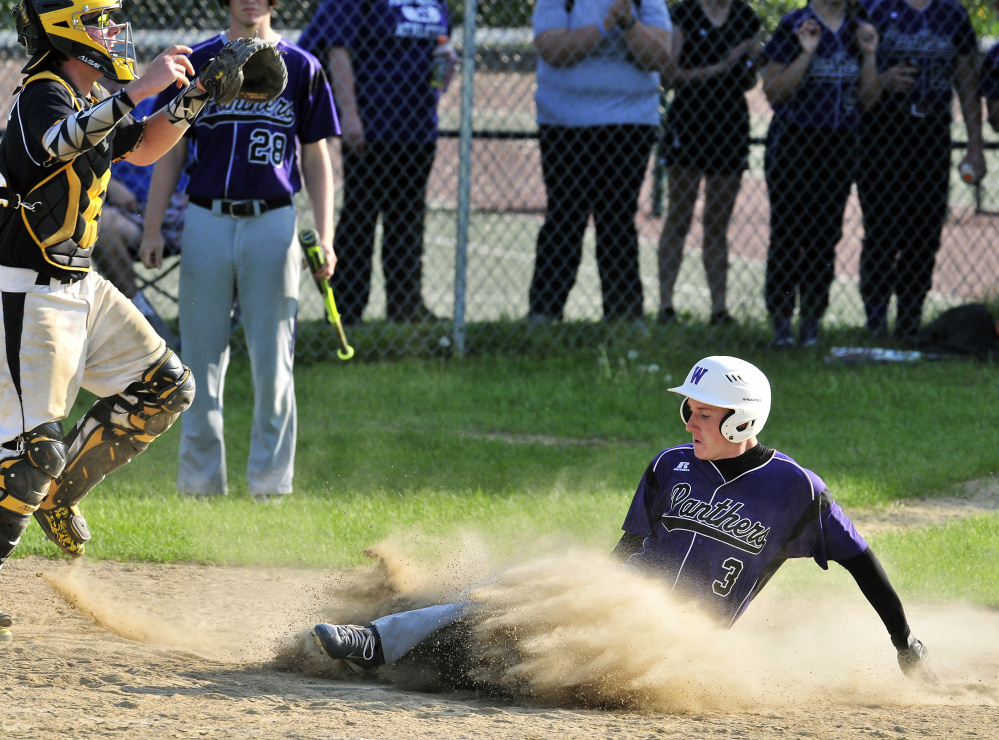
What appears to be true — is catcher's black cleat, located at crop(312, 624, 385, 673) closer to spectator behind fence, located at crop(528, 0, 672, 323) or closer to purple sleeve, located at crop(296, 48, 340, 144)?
purple sleeve, located at crop(296, 48, 340, 144)

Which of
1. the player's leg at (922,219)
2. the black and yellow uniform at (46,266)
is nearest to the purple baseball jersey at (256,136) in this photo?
the black and yellow uniform at (46,266)

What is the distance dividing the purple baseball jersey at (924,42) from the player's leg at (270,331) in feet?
17.0

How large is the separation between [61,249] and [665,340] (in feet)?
19.6

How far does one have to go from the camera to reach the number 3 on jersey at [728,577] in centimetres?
397

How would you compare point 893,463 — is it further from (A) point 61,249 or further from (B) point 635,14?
(A) point 61,249

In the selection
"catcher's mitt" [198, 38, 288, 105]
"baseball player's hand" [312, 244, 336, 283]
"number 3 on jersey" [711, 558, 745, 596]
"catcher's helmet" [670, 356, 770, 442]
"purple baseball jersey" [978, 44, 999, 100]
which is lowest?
"baseball player's hand" [312, 244, 336, 283]

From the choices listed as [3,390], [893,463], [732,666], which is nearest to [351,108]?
[893,463]

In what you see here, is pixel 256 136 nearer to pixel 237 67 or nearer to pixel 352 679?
pixel 237 67

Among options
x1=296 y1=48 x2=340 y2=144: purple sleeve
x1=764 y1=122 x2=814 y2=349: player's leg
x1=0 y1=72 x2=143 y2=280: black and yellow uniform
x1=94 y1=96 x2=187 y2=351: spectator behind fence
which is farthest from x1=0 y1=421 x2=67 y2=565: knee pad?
x1=764 y1=122 x2=814 y2=349: player's leg

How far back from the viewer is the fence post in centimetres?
860

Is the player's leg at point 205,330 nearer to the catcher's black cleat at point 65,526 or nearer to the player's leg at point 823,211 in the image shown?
the catcher's black cleat at point 65,526

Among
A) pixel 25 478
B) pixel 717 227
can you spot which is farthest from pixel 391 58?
pixel 25 478

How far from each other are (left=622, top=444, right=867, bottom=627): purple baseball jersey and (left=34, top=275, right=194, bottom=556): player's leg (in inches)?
73.1

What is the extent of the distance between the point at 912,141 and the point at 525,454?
4.26 metres
